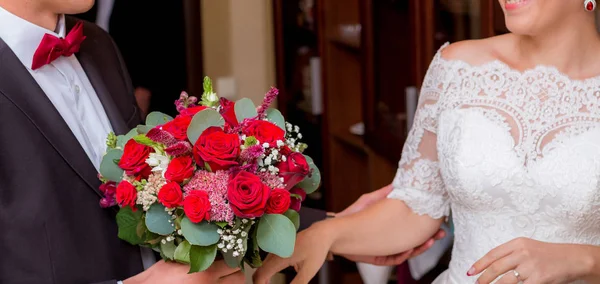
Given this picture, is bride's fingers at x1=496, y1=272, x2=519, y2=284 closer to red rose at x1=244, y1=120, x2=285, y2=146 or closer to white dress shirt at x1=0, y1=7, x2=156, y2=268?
red rose at x1=244, y1=120, x2=285, y2=146

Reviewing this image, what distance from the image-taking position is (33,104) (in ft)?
6.01

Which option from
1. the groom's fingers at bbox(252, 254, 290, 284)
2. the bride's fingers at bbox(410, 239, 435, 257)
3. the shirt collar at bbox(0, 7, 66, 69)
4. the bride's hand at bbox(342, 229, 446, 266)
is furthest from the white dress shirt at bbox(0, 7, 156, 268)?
the bride's fingers at bbox(410, 239, 435, 257)

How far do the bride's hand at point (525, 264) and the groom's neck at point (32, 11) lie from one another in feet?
3.47

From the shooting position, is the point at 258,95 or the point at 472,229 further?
the point at 258,95

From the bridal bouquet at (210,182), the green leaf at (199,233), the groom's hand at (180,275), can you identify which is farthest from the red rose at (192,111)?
the groom's hand at (180,275)

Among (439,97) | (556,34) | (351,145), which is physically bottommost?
(351,145)

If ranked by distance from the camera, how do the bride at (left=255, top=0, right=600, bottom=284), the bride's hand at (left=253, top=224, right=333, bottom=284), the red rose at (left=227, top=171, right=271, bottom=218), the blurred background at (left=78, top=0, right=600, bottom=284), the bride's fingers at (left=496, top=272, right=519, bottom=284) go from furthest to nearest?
1. the blurred background at (left=78, top=0, right=600, bottom=284)
2. the bride's hand at (left=253, top=224, right=333, bottom=284)
3. the bride at (left=255, top=0, right=600, bottom=284)
4. the bride's fingers at (left=496, top=272, right=519, bottom=284)
5. the red rose at (left=227, top=171, right=271, bottom=218)

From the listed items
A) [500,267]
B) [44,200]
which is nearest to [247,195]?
[44,200]

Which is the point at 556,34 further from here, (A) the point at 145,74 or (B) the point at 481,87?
(A) the point at 145,74

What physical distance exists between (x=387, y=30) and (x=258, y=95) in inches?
77.6

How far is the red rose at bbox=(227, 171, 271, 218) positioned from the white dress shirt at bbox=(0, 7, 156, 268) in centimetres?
43

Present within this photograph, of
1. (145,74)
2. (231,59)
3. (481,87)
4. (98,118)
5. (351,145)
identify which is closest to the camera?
(98,118)

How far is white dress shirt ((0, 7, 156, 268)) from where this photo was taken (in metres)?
1.89

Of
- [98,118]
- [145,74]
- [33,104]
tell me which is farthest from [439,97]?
[145,74]
